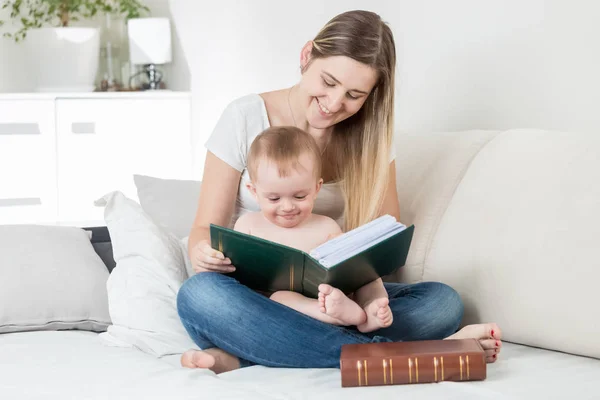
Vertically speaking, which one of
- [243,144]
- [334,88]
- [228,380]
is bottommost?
[228,380]

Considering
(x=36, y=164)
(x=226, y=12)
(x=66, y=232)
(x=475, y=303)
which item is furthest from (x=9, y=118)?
(x=475, y=303)

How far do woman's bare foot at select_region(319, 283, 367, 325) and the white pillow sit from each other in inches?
12.7

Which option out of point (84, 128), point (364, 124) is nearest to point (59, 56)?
point (84, 128)

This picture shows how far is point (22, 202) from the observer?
3615 millimetres

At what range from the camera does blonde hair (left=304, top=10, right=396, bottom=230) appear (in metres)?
1.56

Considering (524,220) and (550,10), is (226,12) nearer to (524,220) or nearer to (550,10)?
(550,10)

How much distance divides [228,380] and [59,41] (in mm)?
2881

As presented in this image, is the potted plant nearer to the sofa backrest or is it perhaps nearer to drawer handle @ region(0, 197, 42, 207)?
drawer handle @ region(0, 197, 42, 207)

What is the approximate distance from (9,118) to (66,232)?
1940 millimetres

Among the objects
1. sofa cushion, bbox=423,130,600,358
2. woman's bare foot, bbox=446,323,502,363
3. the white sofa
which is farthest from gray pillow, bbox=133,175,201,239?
woman's bare foot, bbox=446,323,502,363

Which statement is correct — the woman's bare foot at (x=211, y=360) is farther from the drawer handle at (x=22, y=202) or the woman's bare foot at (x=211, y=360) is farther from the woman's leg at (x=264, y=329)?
the drawer handle at (x=22, y=202)

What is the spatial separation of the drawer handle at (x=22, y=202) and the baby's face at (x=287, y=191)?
2.39m

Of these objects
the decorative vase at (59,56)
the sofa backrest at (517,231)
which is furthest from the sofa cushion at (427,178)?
the decorative vase at (59,56)

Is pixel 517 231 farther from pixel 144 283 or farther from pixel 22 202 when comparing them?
pixel 22 202
